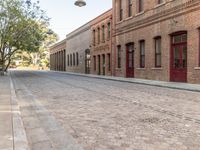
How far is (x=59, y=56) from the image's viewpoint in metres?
70.6

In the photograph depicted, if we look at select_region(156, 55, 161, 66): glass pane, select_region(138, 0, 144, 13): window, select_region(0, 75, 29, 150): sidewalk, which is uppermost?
select_region(138, 0, 144, 13): window

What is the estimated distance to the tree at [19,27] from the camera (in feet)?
111

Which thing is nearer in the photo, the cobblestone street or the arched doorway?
the cobblestone street

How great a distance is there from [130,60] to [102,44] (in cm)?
848

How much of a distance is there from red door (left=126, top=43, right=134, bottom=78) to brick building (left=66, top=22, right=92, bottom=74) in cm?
1408

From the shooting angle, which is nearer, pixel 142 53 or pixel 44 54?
pixel 142 53

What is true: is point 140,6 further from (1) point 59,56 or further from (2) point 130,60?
(1) point 59,56

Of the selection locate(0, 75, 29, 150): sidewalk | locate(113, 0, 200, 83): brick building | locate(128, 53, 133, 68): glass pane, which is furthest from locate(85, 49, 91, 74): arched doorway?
locate(0, 75, 29, 150): sidewalk

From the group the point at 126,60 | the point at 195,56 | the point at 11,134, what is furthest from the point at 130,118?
the point at 126,60

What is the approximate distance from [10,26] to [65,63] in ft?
95.2

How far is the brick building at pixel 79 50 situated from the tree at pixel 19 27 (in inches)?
376

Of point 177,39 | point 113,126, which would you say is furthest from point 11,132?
point 177,39

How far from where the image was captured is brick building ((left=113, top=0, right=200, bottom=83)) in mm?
20625

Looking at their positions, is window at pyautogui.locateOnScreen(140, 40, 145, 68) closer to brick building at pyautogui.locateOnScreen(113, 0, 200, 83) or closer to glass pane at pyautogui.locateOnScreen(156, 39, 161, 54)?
brick building at pyautogui.locateOnScreen(113, 0, 200, 83)
